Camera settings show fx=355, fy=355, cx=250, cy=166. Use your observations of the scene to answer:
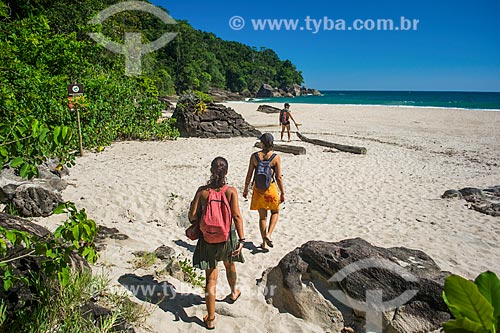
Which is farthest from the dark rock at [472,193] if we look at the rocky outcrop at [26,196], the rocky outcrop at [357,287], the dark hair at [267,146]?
the rocky outcrop at [26,196]

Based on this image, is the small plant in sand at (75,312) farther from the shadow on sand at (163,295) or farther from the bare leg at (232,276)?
the bare leg at (232,276)

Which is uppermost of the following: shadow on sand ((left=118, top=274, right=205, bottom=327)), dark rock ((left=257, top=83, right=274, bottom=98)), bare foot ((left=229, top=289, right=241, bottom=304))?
dark rock ((left=257, top=83, right=274, bottom=98))

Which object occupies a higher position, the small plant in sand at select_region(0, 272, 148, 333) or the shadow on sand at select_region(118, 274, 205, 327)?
the small plant in sand at select_region(0, 272, 148, 333)

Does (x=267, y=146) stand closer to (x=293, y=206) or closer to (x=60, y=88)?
(x=293, y=206)

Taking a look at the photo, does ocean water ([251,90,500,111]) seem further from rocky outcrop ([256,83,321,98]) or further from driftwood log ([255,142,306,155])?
driftwood log ([255,142,306,155])

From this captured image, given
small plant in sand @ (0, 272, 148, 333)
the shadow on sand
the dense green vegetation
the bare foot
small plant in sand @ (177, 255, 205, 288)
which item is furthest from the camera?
small plant in sand @ (177, 255, 205, 288)

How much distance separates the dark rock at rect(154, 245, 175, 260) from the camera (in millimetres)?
4720

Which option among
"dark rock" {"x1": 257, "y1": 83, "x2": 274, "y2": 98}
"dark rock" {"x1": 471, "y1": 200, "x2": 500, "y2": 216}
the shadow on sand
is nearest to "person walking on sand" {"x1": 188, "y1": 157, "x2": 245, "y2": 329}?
the shadow on sand

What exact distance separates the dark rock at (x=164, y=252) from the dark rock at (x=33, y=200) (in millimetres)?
2120

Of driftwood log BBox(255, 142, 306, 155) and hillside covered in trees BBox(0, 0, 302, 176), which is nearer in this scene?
hillside covered in trees BBox(0, 0, 302, 176)

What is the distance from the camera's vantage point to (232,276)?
3.74 m

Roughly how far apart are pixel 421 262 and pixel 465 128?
21.0 metres

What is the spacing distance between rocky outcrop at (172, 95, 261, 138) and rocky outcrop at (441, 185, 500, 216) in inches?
356

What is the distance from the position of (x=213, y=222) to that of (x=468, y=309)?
241cm
